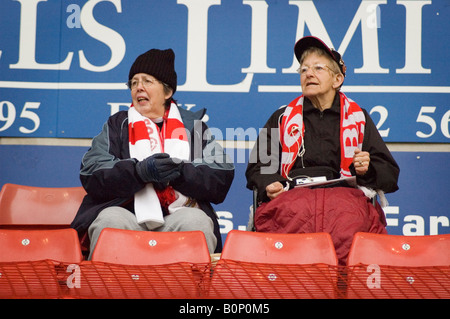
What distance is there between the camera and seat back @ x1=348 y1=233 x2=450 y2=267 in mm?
2670

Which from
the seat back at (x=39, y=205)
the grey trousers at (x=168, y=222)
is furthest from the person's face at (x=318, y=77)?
the seat back at (x=39, y=205)

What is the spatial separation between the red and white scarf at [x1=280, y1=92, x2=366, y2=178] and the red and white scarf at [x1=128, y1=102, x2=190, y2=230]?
0.49 meters

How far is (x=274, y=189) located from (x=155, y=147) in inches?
25.2

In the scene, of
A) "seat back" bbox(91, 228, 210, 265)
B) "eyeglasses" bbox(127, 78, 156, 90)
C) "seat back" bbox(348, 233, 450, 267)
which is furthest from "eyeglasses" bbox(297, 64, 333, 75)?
"seat back" bbox(91, 228, 210, 265)

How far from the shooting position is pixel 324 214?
3.11 m

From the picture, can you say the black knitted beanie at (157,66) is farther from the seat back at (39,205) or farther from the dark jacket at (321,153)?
the seat back at (39,205)

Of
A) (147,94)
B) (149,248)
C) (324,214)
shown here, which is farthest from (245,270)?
(147,94)

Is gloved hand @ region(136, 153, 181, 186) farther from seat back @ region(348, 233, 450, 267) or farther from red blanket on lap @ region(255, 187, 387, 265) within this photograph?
seat back @ region(348, 233, 450, 267)

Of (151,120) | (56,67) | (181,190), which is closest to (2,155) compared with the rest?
(56,67)

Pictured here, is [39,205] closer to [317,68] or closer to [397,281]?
[317,68]

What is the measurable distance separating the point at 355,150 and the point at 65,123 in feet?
6.76

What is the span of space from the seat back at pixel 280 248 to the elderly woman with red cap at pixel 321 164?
1.09 ft

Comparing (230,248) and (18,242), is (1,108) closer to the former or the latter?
(18,242)
